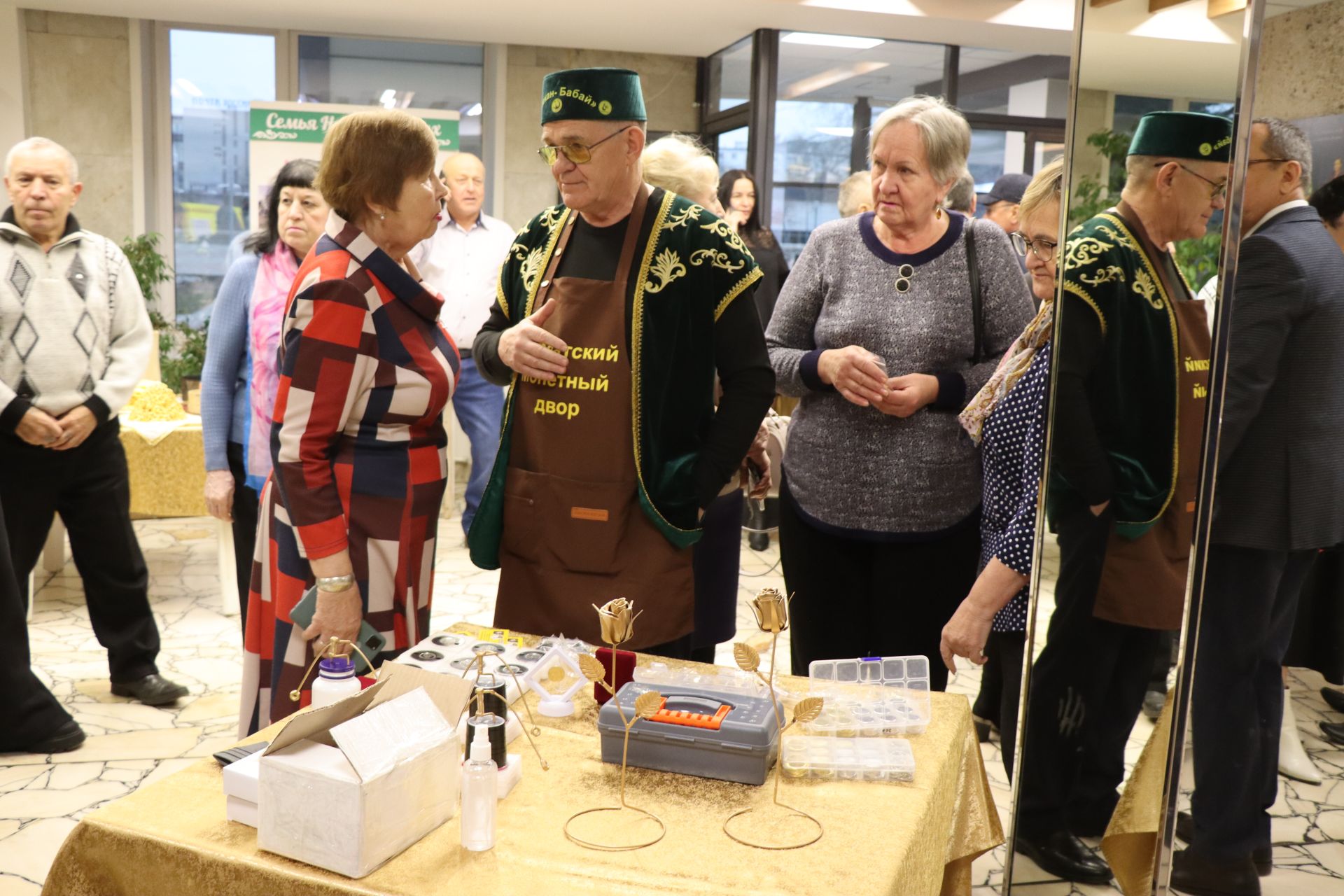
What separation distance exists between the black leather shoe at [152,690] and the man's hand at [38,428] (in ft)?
2.65

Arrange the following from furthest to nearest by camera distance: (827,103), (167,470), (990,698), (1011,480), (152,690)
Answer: (827,103), (167,470), (152,690), (990,698), (1011,480)

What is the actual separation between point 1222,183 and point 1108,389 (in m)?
0.31

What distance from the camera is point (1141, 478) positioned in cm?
154

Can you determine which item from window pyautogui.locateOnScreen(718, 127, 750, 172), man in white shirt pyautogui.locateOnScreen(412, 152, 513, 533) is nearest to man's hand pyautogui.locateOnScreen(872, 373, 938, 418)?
man in white shirt pyautogui.locateOnScreen(412, 152, 513, 533)

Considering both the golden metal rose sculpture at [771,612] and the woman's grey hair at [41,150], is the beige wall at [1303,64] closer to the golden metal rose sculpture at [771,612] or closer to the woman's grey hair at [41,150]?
the golden metal rose sculpture at [771,612]

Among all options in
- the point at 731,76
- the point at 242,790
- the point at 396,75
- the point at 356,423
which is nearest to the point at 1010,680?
the point at 356,423

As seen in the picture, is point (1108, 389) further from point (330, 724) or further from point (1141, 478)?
point (330, 724)

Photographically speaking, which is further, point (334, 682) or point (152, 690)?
point (152, 690)

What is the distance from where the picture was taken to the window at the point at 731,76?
804 cm

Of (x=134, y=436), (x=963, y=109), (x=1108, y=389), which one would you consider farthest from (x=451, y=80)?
(x=1108, y=389)

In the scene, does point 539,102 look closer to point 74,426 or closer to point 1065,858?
point 74,426

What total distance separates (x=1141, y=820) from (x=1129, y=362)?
644 millimetres

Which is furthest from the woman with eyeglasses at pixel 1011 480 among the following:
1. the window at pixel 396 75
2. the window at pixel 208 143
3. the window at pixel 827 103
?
the window at pixel 208 143

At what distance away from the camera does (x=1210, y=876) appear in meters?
1.56
